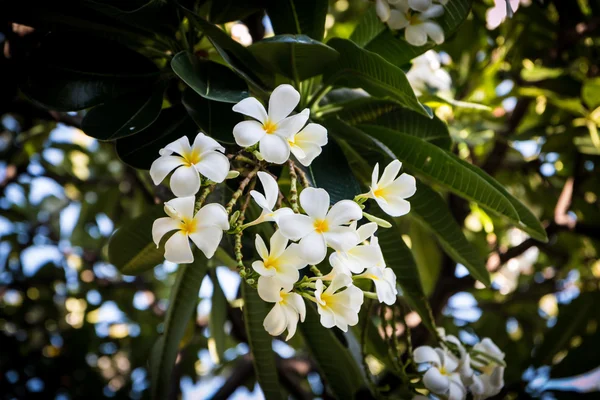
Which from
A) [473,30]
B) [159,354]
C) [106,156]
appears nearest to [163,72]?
[159,354]

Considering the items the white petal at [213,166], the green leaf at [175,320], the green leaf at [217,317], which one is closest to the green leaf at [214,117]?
the white petal at [213,166]

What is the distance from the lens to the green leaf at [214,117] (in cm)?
62

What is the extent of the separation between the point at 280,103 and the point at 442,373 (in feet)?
1.43

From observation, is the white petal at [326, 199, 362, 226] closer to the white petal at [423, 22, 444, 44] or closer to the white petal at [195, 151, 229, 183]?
the white petal at [195, 151, 229, 183]

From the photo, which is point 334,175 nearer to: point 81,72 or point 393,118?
point 393,118

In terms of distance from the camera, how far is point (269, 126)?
1.72 ft

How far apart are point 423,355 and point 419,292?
0.08 meters

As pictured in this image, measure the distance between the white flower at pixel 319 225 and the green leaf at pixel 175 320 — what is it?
0.34m

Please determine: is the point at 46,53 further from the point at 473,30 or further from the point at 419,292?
the point at 473,30

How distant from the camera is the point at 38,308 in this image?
1.94 metres

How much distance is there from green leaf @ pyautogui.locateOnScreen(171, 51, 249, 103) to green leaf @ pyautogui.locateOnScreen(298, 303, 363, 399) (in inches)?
14.0

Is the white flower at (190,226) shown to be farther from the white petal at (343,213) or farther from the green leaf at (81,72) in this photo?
the green leaf at (81,72)

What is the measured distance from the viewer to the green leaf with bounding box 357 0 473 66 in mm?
759

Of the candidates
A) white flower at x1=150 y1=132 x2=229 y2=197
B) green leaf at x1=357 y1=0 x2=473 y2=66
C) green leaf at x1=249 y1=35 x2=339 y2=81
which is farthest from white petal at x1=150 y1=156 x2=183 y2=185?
green leaf at x1=357 y1=0 x2=473 y2=66
